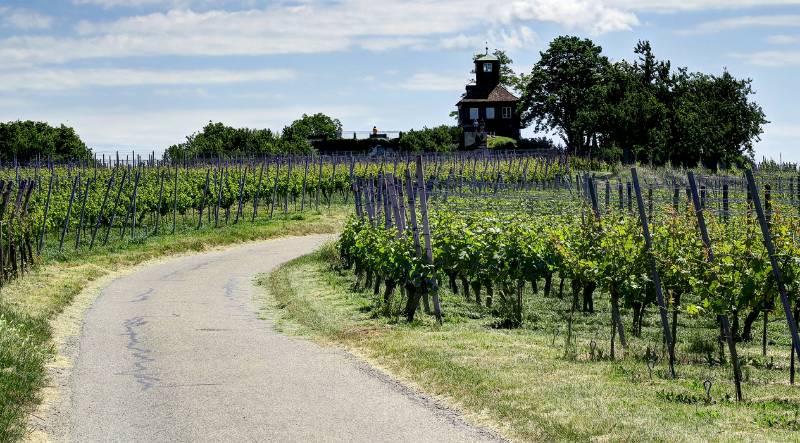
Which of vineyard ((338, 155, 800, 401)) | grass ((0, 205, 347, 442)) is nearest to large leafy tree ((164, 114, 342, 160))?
grass ((0, 205, 347, 442))

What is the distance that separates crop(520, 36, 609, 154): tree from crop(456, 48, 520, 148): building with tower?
8714 mm

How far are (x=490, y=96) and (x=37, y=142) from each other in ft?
132

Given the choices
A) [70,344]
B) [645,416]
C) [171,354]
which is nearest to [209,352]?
[171,354]

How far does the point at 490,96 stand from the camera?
104 metres

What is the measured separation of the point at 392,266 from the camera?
16875 mm

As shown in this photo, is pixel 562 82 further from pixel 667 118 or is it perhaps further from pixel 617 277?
pixel 617 277

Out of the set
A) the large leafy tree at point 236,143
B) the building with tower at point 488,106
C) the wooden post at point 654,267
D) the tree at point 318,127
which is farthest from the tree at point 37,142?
the wooden post at point 654,267

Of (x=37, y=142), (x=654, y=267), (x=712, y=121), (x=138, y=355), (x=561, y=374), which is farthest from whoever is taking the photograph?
(x=37, y=142)

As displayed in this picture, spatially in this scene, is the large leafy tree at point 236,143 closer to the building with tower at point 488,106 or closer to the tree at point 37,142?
the tree at point 37,142

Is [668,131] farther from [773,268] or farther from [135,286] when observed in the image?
[773,268]

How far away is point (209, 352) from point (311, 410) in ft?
13.0

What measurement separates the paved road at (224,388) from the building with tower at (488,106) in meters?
85.4

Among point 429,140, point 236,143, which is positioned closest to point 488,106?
point 429,140

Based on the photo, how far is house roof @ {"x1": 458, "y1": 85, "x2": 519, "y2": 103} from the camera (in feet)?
A: 338
